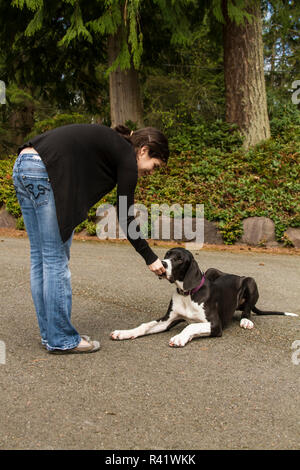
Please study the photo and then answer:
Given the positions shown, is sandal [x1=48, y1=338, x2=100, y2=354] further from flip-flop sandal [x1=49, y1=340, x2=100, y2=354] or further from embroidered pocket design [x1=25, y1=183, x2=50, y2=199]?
embroidered pocket design [x1=25, y1=183, x2=50, y2=199]

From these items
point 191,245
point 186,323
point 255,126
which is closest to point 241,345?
point 186,323

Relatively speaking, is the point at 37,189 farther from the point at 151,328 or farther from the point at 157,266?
the point at 151,328

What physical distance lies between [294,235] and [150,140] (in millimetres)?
6161

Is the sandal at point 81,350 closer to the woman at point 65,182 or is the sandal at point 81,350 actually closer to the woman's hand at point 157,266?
the woman at point 65,182

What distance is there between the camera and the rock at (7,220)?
11445mm

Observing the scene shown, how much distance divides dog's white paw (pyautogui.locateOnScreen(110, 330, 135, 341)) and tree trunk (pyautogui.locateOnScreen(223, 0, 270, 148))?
27.4ft

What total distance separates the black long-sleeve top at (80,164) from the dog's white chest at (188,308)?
114 centimetres

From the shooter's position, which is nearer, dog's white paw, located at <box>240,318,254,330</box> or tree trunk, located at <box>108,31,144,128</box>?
dog's white paw, located at <box>240,318,254,330</box>

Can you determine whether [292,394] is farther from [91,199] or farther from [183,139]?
[183,139]

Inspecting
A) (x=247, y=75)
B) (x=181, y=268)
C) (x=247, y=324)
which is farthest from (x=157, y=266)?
(x=247, y=75)

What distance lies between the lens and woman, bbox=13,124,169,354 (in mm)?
3264

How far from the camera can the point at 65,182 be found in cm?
324

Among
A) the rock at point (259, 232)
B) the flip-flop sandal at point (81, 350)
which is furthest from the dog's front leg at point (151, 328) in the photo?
the rock at point (259, 232)

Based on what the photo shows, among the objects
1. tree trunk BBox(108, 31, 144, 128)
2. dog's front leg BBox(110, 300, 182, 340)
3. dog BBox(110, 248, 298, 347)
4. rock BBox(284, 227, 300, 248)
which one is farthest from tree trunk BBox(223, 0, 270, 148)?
dog's front leg BBox(110, 300, 182, 340)
